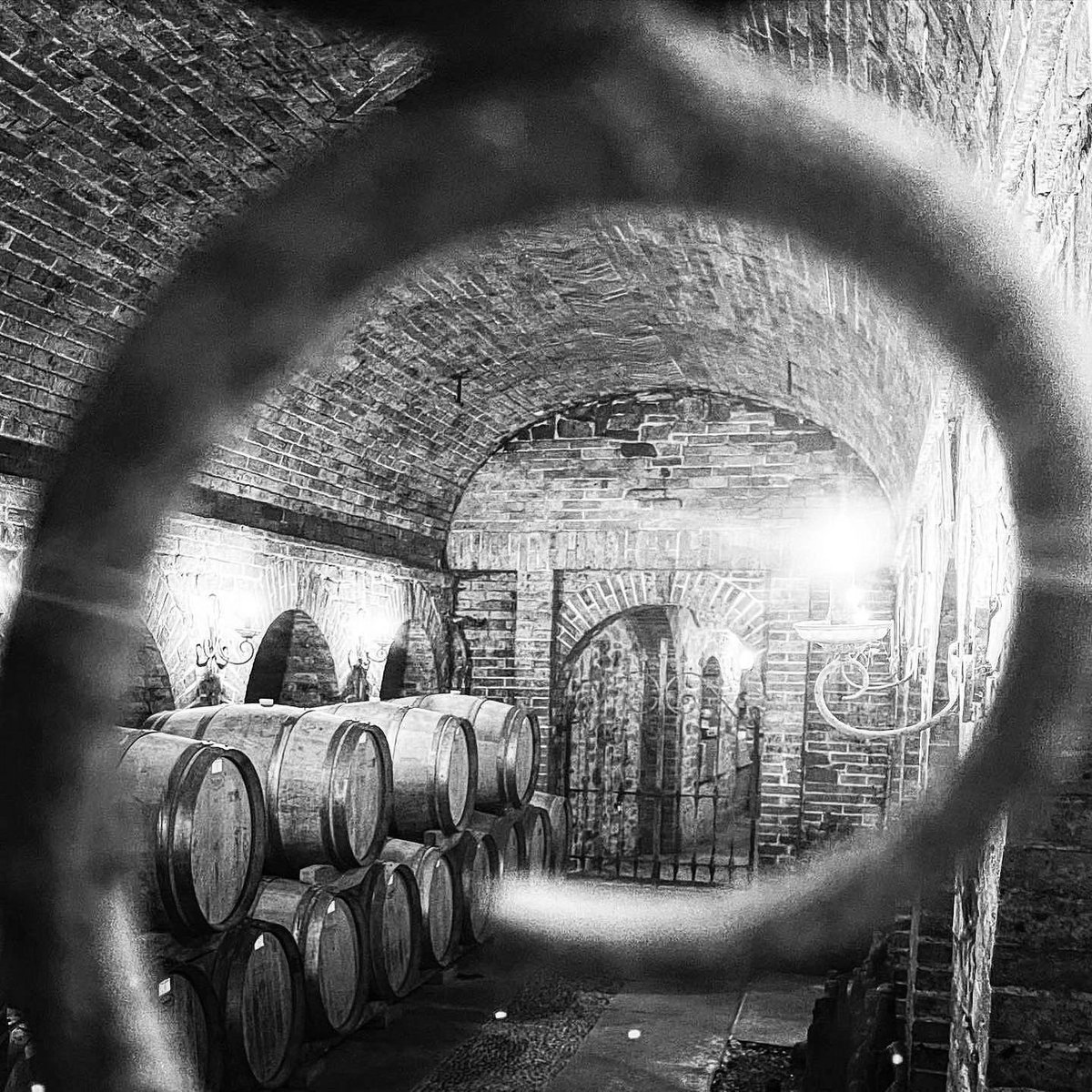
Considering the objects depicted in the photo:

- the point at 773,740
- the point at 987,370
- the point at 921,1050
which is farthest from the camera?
the point at 773,740

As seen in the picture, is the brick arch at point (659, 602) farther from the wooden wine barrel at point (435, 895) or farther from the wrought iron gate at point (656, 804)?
the wooden wine barrel at point (435, 895)

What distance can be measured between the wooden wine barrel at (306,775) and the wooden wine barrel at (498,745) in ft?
4.83

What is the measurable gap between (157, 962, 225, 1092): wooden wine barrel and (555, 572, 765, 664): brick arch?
184 inches

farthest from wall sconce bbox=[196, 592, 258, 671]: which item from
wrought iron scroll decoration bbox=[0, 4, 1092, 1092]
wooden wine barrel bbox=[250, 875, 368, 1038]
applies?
wrought iron scroll decoration bbox=[0, 4, 1092, 1092]

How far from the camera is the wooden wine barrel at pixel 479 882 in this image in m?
6.34

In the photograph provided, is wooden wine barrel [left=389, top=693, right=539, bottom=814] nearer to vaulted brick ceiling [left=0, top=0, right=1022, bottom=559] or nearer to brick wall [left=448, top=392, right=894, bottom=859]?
brick wall [left=448, top=392, right=894, bottom=859]

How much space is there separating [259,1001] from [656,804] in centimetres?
486

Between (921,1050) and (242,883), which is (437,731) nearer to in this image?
(242,883)

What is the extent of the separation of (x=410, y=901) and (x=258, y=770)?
3.76 ft

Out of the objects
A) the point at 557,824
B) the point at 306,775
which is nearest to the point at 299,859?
the point at 306,775

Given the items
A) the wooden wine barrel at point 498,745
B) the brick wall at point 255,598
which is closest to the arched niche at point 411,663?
the brick wall at point 255,598

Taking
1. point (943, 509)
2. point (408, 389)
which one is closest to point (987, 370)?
point (943, 509)

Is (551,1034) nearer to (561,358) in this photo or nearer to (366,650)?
(366,650)

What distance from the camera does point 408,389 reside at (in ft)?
22.9
